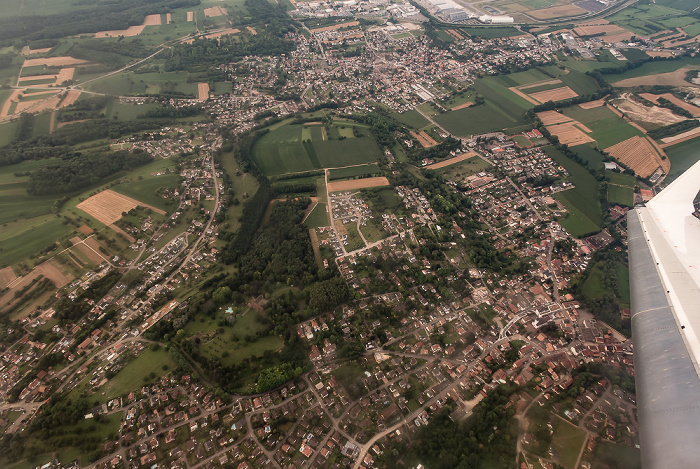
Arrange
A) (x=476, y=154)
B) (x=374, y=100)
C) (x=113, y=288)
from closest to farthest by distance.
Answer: (x=113, y=288)
(x=476, y=154)
(x=374, y=100)

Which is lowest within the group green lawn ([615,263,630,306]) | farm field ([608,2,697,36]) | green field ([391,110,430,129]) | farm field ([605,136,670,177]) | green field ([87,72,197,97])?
green lawn ([615,263,630,306])

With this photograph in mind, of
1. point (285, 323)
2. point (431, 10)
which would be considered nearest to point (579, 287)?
point (285, 323)

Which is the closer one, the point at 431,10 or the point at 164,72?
the point at 164,72

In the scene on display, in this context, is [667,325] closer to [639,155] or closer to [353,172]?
→ [639,155]

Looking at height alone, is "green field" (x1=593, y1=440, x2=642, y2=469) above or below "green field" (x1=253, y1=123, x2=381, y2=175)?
below

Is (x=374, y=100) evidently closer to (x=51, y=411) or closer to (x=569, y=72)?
(x=569, y=72)

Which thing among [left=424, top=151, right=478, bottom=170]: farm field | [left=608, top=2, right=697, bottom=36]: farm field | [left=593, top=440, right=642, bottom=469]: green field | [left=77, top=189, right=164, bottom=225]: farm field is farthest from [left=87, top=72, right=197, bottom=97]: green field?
[left=608, top=2, right=697, bottom=36]: farm field

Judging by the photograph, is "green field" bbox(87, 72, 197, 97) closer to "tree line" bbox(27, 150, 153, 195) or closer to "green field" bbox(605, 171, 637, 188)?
"tree line" bbox(27, 150, 153, 195)

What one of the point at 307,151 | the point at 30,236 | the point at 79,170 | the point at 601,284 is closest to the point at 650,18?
the point at 601,284
